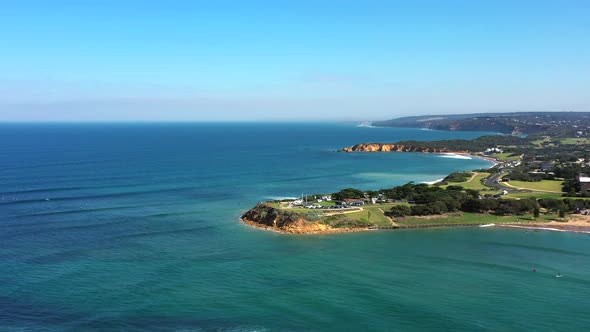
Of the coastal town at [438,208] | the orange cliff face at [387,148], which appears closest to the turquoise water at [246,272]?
the coastal town at [438,208]

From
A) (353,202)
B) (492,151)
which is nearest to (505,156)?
(492,151)

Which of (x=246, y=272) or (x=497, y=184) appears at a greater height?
(x=497, y=184)

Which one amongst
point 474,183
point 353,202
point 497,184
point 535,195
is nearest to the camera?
point 353,202

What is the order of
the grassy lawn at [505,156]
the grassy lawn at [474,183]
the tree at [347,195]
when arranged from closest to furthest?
the tree at [347,195] → the grassy lawn at [474,183] → the grassy lawn at [505,156]

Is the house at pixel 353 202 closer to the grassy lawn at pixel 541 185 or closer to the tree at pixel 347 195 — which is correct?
the tree at pixel 347 195

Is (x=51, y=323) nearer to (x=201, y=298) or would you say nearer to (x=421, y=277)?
(x=201, y=298)

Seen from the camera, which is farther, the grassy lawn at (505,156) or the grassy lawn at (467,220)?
the grassy lawn at (505,156)

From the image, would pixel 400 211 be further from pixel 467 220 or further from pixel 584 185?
pixel 584 185
